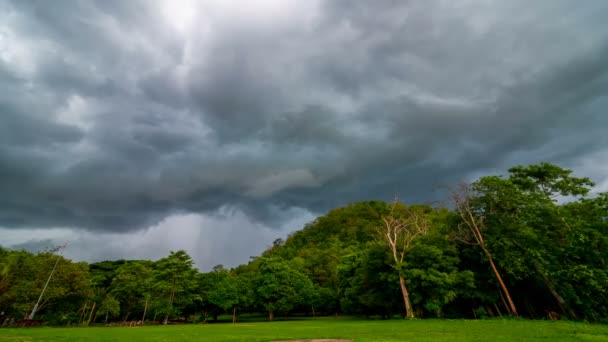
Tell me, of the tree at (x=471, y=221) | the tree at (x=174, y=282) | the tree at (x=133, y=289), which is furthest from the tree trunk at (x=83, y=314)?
the tree at (x=471, y=221)

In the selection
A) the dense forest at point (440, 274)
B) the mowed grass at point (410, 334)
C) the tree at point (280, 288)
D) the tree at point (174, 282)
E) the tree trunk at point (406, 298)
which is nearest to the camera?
the mowed grass at point (410, 334)

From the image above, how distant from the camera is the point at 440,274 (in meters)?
42.0

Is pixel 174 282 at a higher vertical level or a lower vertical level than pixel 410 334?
higher

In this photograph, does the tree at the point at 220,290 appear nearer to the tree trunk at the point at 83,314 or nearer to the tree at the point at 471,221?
the tree trunk at the point at 83,314

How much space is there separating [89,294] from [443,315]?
6426cm

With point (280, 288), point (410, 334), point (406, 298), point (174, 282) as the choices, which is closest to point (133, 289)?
point (174, 282)

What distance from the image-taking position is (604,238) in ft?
109

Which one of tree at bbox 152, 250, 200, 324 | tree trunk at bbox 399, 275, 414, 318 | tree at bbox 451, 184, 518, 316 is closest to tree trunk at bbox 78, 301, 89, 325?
tree at bbox 152, 250, 200, 324

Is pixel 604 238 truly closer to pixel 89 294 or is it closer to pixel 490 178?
pixel 490 178

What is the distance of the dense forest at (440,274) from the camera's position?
36.3 metres

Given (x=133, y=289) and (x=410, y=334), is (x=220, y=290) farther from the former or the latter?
(x=410, y=334)

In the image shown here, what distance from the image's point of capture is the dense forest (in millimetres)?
36312

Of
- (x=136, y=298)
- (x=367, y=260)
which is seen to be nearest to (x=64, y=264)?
(x=136, y=298)

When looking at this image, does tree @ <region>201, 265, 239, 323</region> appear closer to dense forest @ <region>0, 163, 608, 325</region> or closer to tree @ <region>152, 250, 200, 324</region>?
dense forest @ <region>0, 163, 608, 325</region>
